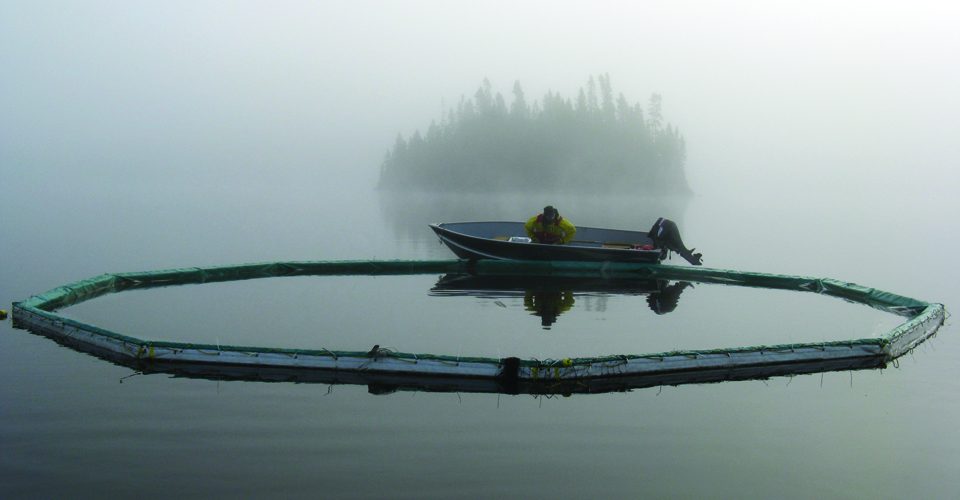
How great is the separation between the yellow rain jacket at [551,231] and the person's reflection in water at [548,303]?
300cm

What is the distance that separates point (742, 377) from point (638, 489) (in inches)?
228

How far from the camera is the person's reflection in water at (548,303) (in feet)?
68.7

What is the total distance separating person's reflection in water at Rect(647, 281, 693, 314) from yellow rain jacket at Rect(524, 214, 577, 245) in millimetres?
3676

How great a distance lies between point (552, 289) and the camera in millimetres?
25500

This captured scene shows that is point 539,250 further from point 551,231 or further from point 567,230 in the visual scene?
point 567,230

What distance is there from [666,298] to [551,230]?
15.4ft

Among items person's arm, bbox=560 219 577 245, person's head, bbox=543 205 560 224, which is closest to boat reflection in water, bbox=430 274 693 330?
person's arm, bbox=560 219 577 245

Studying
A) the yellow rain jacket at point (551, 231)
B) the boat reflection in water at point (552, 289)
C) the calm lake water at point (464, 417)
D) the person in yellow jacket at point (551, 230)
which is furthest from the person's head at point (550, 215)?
the calm lake water at point (464, 417)

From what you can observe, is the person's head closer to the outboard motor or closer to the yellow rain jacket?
the yellow rain jacket

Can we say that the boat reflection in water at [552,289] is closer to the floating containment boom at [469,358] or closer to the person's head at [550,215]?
the person's head at [550,215]

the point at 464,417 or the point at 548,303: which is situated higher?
the point at 548,303

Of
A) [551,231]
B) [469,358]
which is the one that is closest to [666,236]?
[551,231]

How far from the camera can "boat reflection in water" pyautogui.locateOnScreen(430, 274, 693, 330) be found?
76.0 feet

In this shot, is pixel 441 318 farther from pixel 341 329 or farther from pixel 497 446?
pixel 497 446
